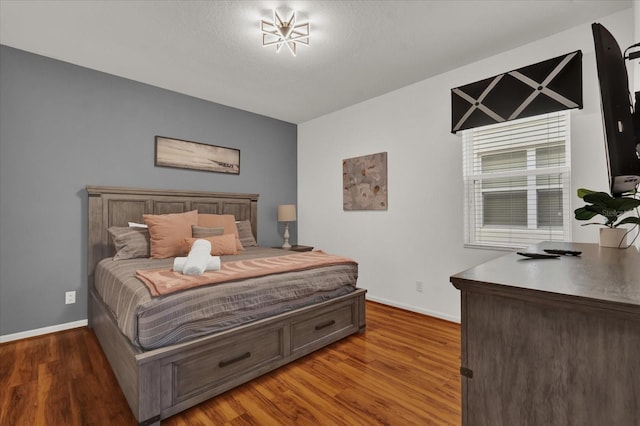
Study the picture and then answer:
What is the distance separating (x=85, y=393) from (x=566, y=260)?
2658mm

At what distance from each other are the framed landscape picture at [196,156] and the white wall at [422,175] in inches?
53.1

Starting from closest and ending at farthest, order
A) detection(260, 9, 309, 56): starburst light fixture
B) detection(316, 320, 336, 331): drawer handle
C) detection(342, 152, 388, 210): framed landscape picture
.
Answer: detection(260, 9, 309, 56): starburst light fixture
detection(316, 320, 336, 331): drawer handle
detection(342, 152, 388, 210): framed landscape picture

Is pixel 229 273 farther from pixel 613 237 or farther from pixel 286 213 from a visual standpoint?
pixel 286 213

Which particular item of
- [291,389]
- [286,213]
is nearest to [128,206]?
[286,213]

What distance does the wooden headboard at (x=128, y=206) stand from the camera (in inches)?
119

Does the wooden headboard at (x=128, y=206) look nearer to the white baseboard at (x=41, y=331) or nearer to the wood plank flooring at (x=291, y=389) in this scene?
the white baseboard at (x=41, y=331)

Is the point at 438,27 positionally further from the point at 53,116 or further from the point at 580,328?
the point at 53,116

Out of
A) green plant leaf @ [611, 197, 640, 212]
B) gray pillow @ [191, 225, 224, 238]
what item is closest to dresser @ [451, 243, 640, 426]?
green plant leaf @ [611, 197, 640, 212]

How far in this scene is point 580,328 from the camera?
0.71 meters

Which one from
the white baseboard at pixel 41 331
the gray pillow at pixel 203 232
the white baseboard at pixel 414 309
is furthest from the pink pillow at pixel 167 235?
the white baseboard at pixel 414 309

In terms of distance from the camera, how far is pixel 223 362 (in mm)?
1860

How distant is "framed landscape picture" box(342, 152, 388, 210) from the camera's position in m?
3.72

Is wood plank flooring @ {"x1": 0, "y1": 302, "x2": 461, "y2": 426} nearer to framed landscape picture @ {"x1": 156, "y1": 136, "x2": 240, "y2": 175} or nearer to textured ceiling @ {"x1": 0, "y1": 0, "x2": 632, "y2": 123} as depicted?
framed landscape picture @ {"x1": 156, "y1": 136, "x2": 240, "y2": 175}

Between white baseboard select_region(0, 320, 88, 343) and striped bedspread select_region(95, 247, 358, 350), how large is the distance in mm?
648
